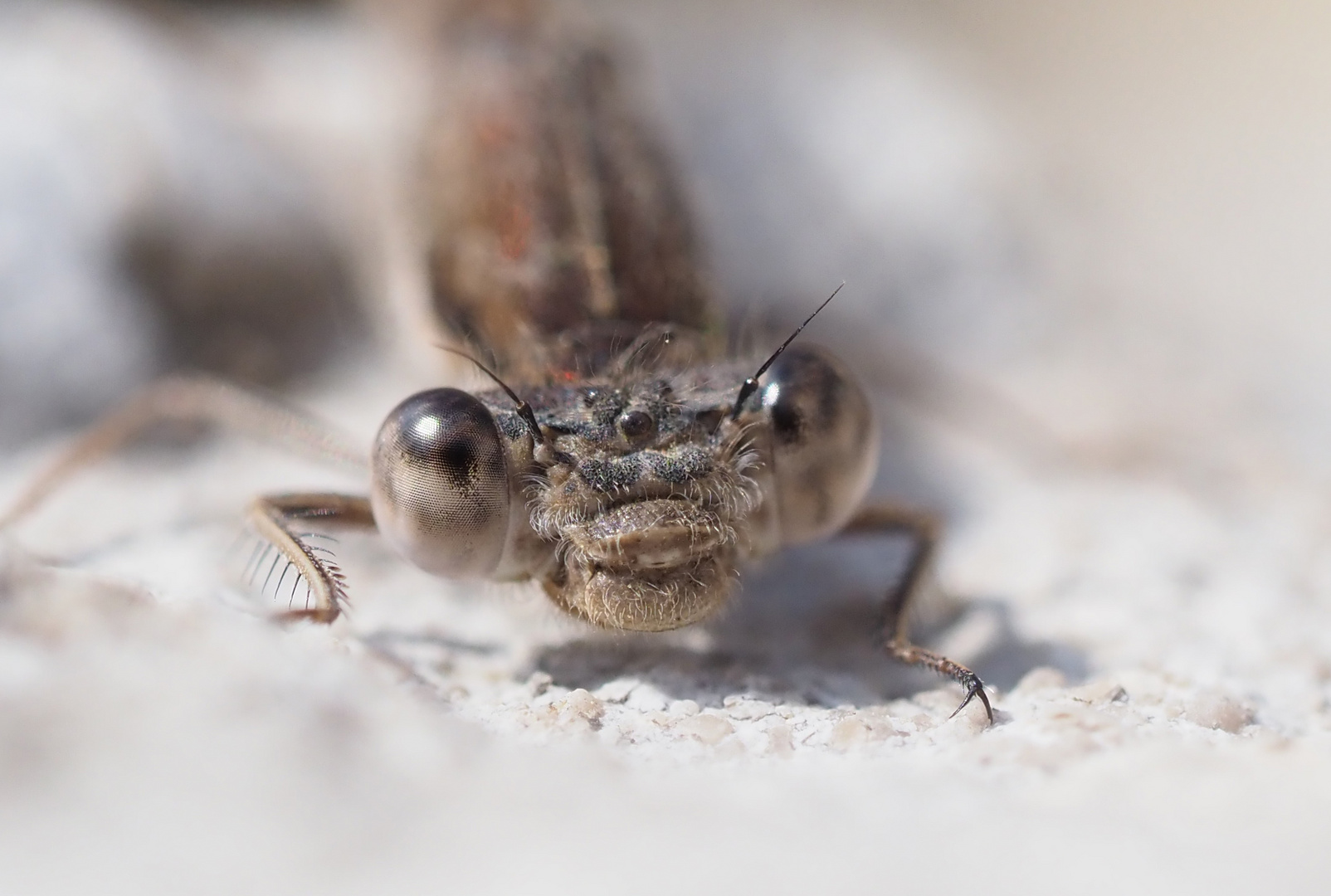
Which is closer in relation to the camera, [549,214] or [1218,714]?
[1218,714]

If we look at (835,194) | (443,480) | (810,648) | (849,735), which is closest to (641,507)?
(443,480)

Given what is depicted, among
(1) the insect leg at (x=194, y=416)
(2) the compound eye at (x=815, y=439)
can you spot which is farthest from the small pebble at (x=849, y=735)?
(1) the insect leg at (x=194, y=416)

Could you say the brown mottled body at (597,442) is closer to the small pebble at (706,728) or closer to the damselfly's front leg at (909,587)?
the damselfly's front leg at (909,587)

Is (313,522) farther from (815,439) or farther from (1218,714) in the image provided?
(1218,714)

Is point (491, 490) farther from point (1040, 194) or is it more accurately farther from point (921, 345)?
point (1040, 194)

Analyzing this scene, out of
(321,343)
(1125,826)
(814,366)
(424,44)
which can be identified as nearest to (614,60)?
(424,44)
